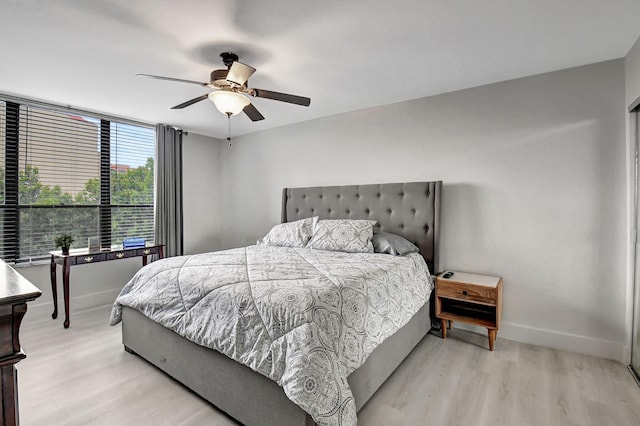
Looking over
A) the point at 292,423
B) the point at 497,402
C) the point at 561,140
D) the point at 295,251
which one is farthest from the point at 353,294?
the point at 561,140

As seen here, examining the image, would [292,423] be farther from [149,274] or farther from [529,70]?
[529,70]

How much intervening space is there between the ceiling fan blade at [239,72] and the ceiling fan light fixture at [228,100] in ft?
0.32

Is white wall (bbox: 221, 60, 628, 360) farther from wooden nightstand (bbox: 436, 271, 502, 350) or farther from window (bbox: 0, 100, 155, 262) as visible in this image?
window (bbox: 0, 100, 155, 262)

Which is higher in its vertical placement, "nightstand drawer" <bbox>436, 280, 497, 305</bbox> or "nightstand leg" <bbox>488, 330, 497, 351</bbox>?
"nightstand drawer" <bbox>436, 280, 497, 305</bbox>

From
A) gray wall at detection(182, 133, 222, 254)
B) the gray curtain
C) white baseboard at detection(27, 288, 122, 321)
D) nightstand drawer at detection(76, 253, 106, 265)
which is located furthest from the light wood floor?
gray wall at detection(182, 133, 222, 254)

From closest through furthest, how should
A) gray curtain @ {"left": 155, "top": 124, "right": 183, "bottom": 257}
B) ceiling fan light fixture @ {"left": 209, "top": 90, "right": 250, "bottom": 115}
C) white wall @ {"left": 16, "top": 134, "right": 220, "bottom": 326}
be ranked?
1. ceiling fan light fixture @ {"left": 209, "top": 90, "right": 250, "bottom": 115}
2. white wall @ {"left": 16, "top": 134, "right": 220, "bottom": 326}
3. gray curtain @ {"left": 155, "top": 124, "right": 183, "bottom": 257}

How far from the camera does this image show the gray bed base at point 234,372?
1563 mm

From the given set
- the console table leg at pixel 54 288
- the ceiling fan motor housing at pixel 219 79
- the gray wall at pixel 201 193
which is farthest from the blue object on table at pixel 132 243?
the ceiling fan motor housing at pixel 219 79

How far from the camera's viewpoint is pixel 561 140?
8.54ft

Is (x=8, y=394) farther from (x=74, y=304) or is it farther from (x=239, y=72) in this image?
(x=74, y=304)

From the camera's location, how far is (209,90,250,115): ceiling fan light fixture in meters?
2.29

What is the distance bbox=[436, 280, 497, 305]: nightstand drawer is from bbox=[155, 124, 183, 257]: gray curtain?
357 cm

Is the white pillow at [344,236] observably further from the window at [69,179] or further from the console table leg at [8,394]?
the window at [69,179]

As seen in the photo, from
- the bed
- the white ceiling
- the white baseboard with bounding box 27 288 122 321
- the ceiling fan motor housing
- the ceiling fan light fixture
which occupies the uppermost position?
the white ceiling
